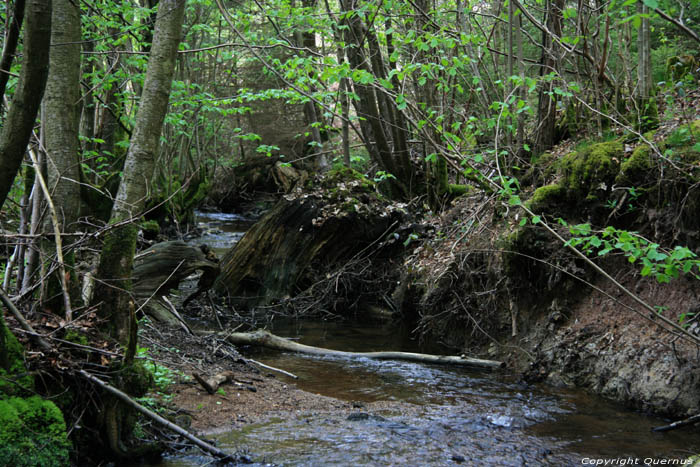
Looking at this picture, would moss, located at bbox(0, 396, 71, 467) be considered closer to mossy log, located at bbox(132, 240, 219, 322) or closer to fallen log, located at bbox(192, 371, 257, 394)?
fallen log, located at bbox(192, 371, 257, 394)

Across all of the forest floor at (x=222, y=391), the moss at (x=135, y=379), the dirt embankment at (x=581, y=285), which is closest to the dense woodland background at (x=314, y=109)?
the moss at (x=135, y=379)

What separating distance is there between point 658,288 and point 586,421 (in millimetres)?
1684

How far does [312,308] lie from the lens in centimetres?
951

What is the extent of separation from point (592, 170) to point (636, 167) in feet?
1.79

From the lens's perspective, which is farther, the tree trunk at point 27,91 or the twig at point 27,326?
the twig at point 27,326

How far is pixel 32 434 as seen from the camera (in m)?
2.93

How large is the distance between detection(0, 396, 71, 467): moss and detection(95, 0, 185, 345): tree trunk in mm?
786

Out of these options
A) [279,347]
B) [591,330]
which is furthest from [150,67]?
[591,330]

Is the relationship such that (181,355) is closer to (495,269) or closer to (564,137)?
(495,269)

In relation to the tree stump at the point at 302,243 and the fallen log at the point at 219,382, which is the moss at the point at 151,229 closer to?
the tree stump at the point at 302,243

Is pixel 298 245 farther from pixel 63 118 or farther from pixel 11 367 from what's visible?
pixel 11 367

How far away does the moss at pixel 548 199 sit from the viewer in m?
6.65

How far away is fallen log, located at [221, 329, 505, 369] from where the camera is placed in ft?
21.5

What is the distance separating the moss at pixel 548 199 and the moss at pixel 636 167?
2.54 feet
